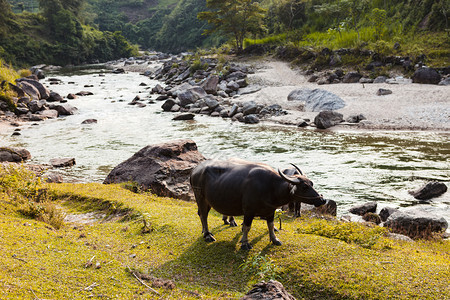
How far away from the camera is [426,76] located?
2442 cm

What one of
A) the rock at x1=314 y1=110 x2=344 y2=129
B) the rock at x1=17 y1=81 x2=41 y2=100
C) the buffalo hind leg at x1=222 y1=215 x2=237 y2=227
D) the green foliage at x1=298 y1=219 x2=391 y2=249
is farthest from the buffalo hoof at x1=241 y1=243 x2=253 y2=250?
the rock at x1=17 y1=81 x2=41 y2=100

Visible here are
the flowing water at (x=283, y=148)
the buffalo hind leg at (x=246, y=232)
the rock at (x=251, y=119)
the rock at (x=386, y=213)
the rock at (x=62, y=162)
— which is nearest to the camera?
the buffalo hind leg at (x=246, y=232)

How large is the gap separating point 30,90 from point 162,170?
23.6m

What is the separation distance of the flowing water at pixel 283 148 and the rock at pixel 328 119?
2.50 feet

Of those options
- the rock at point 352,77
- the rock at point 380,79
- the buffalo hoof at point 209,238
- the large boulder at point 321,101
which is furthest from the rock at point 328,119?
the buffalo hoof at point 209,238

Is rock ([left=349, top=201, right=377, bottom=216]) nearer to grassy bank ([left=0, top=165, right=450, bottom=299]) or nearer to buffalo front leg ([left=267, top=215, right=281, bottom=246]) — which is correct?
grassy bank ([left=0, top=165, right=450, bottom=299])

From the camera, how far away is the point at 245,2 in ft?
142

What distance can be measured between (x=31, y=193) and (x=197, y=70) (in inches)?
1295

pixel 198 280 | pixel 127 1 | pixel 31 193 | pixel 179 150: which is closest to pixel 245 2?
pixel 179 150

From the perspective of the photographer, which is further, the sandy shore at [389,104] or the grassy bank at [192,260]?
the sandy shore at [389,104]

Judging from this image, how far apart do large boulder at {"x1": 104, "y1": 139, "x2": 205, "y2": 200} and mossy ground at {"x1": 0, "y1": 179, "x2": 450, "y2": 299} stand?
3249 mm

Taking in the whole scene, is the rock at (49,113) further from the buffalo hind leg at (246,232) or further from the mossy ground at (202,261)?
the buffalo hind leg at (246,232)

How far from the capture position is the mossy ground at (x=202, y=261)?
4.37 meters

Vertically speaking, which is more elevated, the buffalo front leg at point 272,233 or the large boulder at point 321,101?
the buffalo front leg at point 272,233
